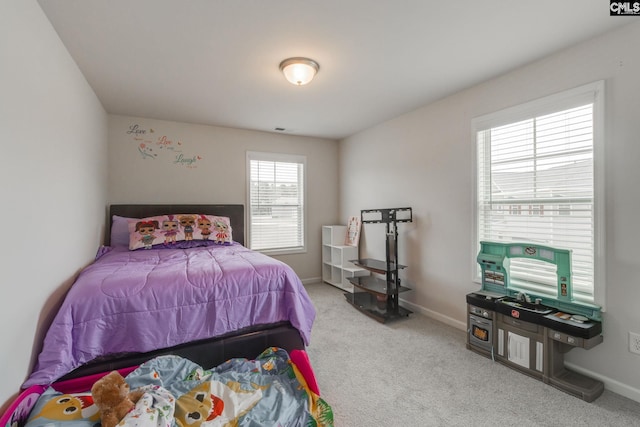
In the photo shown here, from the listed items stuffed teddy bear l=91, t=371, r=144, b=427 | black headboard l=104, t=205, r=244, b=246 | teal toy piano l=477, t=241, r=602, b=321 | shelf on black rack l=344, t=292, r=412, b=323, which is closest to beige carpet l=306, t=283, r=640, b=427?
shelf on black rack l=344, t=292, r=412, b=323

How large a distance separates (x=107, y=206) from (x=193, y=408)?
2.97m

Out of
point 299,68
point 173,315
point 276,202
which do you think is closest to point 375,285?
point 276,202

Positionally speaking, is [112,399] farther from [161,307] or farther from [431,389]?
[431,389]

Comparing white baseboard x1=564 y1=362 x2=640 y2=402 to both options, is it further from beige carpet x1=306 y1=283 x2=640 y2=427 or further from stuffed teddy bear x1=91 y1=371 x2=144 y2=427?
stuffed teddy bear x1=91 y1=371 x2=144 y2=427

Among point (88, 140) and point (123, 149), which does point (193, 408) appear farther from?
point (123, 149)

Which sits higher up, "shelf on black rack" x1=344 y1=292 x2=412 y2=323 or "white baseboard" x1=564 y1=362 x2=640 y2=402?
"shelf on black rack" x1=344 y1=292 x2=412 y2=323

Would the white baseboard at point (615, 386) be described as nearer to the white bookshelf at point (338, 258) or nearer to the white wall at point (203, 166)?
the white bookshelf at point (338, 258)

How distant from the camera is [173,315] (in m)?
1.84

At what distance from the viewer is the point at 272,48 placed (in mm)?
2143

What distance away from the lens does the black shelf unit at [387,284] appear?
326 centimetres

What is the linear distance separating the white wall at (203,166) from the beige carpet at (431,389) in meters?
2.26

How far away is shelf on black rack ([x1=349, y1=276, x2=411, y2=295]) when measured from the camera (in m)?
3.26

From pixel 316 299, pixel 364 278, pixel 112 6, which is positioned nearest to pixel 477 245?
pixel 364 278

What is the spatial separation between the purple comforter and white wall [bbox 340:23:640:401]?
5.40 feet
